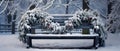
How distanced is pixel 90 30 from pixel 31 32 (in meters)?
2.43

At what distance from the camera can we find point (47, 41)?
42.6 ft

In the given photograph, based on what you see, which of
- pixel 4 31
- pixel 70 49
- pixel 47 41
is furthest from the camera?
pixel 4 31

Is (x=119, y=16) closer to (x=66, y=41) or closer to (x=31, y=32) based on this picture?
(x=66, y=41)

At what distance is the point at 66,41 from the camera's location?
42.6 ft

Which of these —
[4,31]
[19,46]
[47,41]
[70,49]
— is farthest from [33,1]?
[4,31]

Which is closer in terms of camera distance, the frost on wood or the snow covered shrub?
the snow covered shrub

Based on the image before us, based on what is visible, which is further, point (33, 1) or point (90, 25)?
point (33, 1)

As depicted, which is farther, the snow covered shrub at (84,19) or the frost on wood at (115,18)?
the frost on wood at (115,18)

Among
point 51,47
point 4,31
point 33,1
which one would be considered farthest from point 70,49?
point 4,31

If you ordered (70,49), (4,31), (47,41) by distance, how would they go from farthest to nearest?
1. (4,31)
2. (47,41)
3. (70,49)

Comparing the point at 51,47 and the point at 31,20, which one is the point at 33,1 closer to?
the point at 31,20

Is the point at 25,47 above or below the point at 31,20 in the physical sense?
below

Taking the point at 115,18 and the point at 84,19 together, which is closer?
the point at 84,19

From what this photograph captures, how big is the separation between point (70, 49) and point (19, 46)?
6.42 ft
